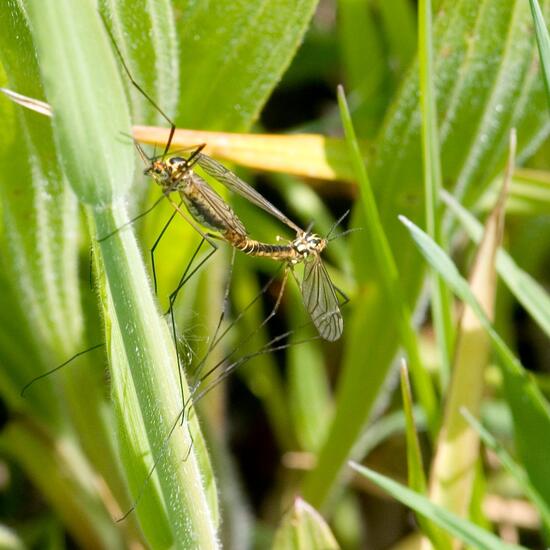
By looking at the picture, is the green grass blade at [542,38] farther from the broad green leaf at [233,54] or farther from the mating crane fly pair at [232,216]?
the mating crane fly pair at [232,216]

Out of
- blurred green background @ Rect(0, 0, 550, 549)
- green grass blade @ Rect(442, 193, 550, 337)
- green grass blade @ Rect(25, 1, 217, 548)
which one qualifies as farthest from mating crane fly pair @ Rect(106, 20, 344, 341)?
green grass blade @ Rect(25, 1, 217, 548)

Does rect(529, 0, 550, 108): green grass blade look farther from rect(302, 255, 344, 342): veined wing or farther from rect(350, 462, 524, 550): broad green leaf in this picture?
rect(350, 462, 524, 550): broad green leaf

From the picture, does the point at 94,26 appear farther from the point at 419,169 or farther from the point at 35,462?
the point at 35,462

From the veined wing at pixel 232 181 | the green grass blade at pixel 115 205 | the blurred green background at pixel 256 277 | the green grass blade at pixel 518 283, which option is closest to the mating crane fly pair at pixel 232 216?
the veined wing at pixel 232 181

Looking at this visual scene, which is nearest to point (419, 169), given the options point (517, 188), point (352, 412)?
→ point (517, 188)

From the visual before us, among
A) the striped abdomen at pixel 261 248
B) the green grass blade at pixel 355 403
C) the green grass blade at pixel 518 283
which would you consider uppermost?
the striped abdomen at pixel 261 248

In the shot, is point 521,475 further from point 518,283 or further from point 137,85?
point 137,85

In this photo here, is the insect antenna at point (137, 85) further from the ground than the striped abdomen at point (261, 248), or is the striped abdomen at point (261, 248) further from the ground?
the insect antenna at point (137, 85)
